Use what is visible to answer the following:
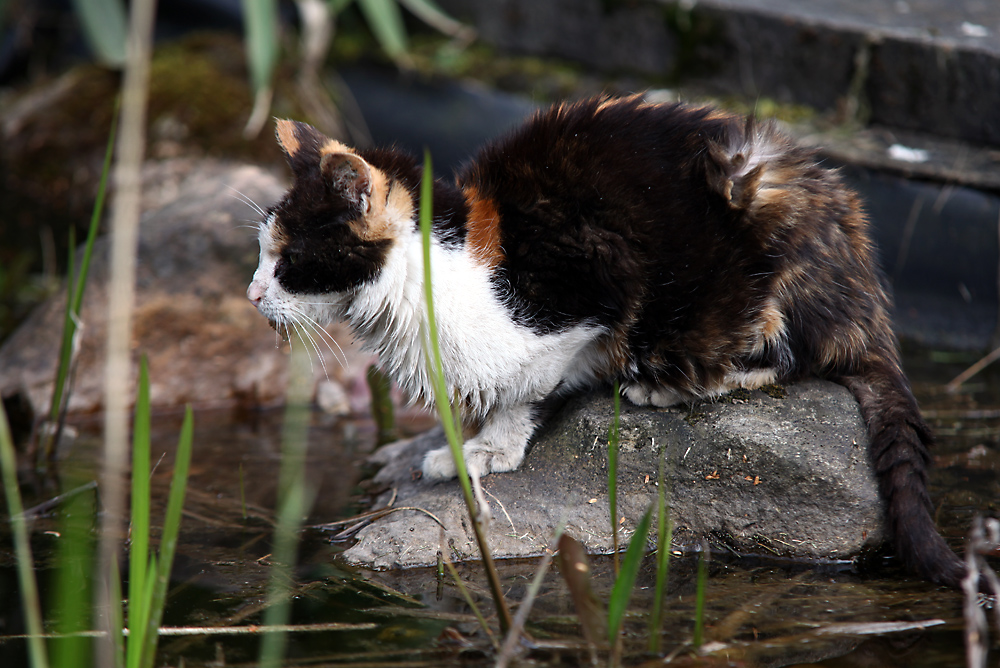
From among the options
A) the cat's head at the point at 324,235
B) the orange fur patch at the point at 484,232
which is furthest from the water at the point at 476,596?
the orange fur patch at the point at 484,232

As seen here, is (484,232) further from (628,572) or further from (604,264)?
(628,572)

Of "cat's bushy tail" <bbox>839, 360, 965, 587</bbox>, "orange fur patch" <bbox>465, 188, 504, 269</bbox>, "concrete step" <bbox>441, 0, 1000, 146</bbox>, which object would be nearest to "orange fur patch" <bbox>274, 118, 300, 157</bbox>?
"orange fur patch" <bbox>465, 188, 504, 269</bbox>

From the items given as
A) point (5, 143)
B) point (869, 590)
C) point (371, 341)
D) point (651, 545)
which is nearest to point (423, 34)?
point (5, 143)

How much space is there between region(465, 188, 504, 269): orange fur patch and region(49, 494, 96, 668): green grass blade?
1.24m

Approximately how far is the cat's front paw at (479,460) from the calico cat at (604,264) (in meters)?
0.17

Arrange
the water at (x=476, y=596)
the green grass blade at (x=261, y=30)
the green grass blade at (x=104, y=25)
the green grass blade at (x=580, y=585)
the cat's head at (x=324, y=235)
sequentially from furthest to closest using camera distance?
the cat's head at (x=324, y=235) → the water at (x=476, y=596) → the green grass blade at (x=580, y=585) → the green grass blade at (x=261, y=30) → the green grass blade at (x=104, y=25)

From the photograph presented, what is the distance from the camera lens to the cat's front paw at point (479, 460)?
9.12 ft

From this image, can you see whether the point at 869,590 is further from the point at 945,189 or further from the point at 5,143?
the point at 5,143

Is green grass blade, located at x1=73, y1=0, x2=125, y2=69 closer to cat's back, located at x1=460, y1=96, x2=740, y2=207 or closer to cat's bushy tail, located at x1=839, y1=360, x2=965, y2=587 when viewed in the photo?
cat's back, located at x1=460, y1=96, x2=740, y2=207

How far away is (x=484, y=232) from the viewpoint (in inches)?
104

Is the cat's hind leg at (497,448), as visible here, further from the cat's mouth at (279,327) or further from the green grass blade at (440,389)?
the green grass blade at (440,389)

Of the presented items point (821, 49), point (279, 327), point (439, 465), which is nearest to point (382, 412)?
point (439, 465)

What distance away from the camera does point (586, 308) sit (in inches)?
103

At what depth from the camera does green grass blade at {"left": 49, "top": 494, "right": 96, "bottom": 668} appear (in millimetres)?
1530
